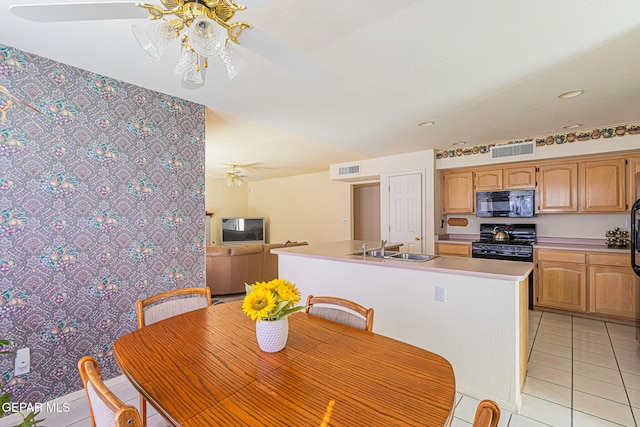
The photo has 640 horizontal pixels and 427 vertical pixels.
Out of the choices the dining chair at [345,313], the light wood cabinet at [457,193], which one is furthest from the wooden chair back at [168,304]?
the light wood cabinet at [457,193]

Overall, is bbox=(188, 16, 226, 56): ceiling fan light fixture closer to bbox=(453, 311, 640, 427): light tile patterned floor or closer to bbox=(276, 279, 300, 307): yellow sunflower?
bbox=(276, 279, 300, 307): yellow sunflower

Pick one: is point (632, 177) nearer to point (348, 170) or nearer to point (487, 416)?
point (348, 170)

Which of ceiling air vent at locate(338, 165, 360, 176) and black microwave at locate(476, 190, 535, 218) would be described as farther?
ceiling air vent at locate(338, 165, 360, 176)

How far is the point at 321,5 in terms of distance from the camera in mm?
1429

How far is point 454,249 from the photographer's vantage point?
14.4ft

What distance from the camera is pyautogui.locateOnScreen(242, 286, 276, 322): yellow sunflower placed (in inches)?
43.9

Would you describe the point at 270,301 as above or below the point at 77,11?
below

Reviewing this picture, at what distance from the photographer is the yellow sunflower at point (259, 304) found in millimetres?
1114

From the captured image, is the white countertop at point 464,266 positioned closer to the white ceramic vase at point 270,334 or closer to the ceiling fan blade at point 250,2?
the white ceramic vase at point 270,334

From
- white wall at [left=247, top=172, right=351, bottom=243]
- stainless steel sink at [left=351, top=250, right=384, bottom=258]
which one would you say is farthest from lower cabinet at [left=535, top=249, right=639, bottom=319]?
white wall at [left=247, top=172, right=351, bottom=243]

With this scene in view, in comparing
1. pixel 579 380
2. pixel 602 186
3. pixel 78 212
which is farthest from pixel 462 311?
pixel 602 186

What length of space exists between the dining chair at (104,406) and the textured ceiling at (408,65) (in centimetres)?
127

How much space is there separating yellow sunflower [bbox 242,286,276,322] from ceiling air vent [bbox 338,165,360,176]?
15.0ft

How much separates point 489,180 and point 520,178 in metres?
0.37
